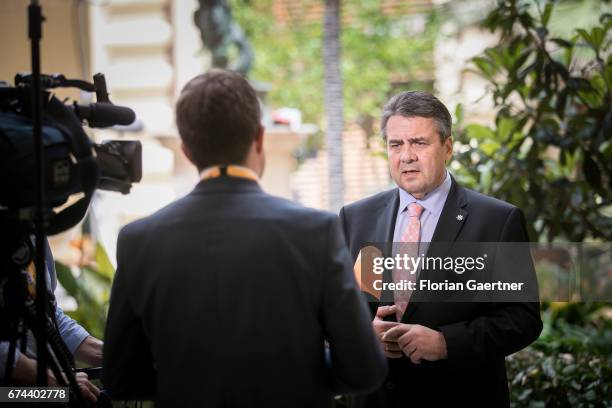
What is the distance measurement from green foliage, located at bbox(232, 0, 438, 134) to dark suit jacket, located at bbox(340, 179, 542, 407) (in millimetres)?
11683

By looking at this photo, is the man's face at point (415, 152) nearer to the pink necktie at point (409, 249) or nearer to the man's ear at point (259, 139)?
the pink necktie at point (409, 249)

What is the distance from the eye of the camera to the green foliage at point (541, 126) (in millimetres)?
3807

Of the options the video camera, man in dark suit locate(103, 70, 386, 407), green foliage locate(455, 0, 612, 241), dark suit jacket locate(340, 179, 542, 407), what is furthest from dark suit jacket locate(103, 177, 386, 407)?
green foliage locate(455, 0, 612, 241)

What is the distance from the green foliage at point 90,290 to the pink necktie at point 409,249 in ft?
8.71

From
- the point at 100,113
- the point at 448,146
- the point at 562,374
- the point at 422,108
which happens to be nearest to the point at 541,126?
the point at 562,374

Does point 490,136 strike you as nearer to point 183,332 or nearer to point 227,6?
point 183,332

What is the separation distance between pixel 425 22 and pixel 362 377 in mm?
12936

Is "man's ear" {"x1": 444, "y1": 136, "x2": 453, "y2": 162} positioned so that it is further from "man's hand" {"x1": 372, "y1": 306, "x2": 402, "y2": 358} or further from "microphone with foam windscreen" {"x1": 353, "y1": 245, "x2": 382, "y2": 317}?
"man's hand" {"x1": 372, "y1": 306, "x2": 402, "y2": 358}

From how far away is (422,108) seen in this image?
2.36m

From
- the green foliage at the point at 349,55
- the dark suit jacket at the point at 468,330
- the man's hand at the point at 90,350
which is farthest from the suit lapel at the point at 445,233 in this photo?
the green foliage at the point at 349,55

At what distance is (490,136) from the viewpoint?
412 cm

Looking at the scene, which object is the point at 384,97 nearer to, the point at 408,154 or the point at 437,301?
the point at 408,154

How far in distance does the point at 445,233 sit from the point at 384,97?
12.3 m

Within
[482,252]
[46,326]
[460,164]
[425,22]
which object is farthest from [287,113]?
[425,22]
